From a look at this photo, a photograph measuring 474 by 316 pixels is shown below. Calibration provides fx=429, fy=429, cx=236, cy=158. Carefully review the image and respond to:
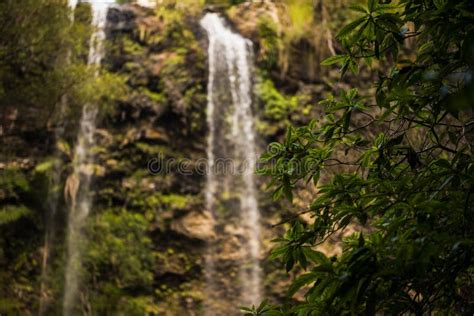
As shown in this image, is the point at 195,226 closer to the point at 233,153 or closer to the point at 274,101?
the point at 233,153

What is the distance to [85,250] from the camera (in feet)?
24.9

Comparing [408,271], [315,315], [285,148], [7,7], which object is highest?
[7,7]

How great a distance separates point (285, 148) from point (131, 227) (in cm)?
660

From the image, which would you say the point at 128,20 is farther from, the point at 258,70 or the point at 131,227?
the point at 131,227

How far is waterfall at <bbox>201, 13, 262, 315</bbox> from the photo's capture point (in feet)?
24.8

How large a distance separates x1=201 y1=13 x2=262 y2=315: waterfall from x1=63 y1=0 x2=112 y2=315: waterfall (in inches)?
87.2

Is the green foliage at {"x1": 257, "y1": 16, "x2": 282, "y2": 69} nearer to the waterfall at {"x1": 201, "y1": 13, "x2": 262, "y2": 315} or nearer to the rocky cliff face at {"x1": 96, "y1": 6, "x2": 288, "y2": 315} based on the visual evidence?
the waterfall at {"x1": 201, "y1": 13, "x2": 262, "y2": 315}

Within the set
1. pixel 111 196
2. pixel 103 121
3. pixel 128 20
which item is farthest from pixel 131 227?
pixel 128 20

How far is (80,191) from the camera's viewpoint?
7.89 metres

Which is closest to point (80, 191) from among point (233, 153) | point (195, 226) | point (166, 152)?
point (166, 152)

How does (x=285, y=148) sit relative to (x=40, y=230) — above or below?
above

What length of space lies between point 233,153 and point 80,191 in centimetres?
292

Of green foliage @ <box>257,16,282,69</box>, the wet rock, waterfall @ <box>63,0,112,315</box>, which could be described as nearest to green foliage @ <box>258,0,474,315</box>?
the wet rock

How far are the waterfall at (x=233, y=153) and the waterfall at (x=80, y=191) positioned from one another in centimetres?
221
